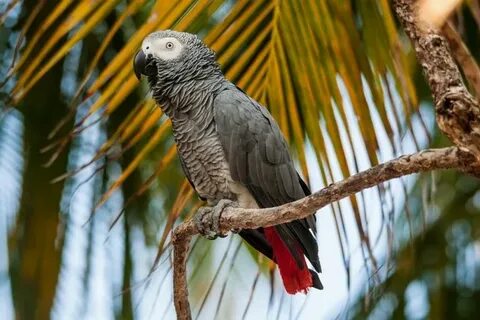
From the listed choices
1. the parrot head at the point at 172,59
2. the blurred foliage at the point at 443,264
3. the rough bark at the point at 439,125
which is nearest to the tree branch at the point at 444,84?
the rough bark at the point at 439,125

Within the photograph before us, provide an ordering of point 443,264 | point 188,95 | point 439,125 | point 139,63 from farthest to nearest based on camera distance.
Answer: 1. point 443,264
2. point 188,95
3. point 139,63
4. point 439,125

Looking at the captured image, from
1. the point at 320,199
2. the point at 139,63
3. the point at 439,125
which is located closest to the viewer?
the point at 439,125

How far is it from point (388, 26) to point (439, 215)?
4.12 feet

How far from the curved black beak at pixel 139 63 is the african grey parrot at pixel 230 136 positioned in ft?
0.09

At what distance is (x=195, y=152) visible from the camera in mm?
1521

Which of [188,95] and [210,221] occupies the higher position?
[188,95]

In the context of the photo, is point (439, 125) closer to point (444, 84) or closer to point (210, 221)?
point (444, 84)

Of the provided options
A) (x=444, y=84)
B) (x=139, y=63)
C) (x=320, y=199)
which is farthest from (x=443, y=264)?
(x=444, y=84)

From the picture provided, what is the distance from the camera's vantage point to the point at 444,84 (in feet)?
2.97

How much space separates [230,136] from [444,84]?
62 cm

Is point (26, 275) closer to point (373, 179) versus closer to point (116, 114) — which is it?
point (116, 114)

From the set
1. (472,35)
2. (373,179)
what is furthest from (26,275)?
(373,179)

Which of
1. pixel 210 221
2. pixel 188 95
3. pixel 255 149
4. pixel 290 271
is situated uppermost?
pixel 188 95

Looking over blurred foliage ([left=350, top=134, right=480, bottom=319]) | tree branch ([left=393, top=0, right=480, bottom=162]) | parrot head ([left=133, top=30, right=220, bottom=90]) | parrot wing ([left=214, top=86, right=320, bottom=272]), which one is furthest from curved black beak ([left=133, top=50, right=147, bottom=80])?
blurred foliage ([left=350, top=134, right=480, bottom=319])
